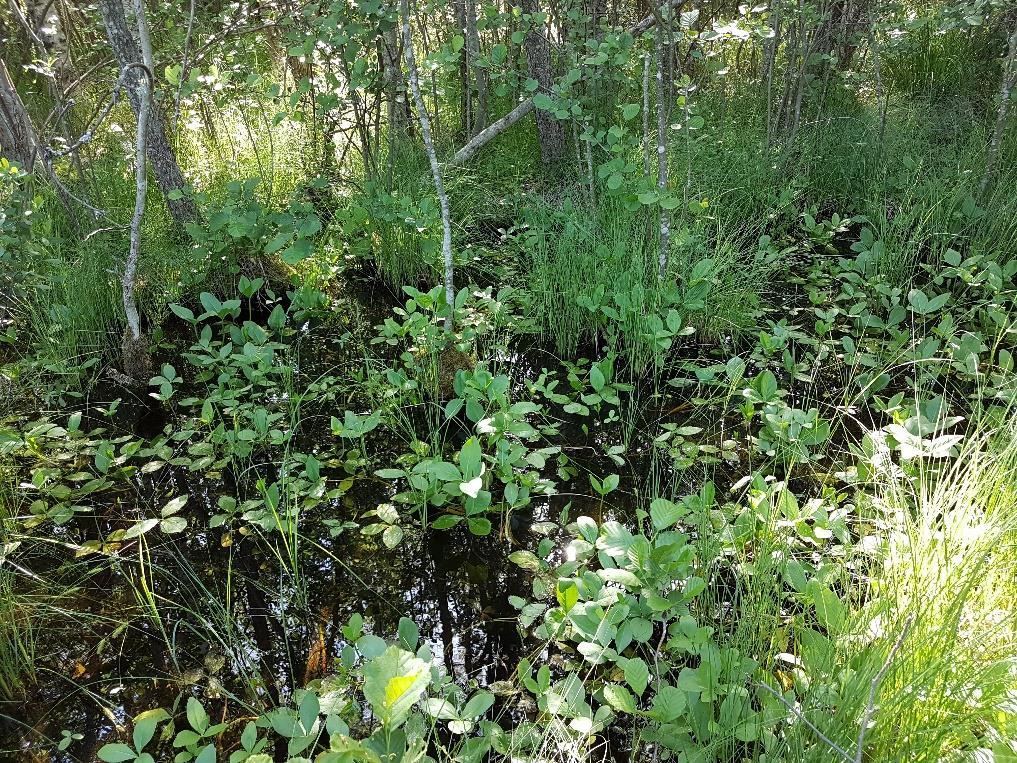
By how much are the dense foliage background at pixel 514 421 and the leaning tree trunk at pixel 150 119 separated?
1.0 inches

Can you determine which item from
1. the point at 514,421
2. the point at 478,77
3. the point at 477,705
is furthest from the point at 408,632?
the point at 478,77

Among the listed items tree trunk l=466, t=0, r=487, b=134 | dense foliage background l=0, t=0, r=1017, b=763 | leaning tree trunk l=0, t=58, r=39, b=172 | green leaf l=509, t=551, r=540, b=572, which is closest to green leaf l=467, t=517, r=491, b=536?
dense foliage background l=0, t=0, r=1017, b=763

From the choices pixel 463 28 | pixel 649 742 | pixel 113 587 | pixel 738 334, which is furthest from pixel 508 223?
pixel 649 742

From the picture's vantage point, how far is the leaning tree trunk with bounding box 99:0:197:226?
3.12m

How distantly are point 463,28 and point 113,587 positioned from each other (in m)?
4.12

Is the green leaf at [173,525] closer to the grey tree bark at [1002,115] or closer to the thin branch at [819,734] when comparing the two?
the thin branch at [819,734]

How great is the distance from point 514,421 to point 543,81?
2.78m

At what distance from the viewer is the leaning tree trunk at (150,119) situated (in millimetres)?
3121

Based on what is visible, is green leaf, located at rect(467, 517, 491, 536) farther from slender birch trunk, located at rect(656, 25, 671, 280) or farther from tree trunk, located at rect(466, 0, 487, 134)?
tree trunk, located at rect(466, 0, 487, 134)

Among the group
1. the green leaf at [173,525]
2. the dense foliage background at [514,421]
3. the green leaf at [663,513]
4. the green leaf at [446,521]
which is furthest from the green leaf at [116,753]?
the green leaf at [663,513]

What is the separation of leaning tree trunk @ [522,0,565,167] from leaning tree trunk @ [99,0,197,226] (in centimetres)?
190

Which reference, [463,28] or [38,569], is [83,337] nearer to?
[38,569]

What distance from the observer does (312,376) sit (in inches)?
122

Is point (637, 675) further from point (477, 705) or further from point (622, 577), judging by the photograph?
point (477, 705)
